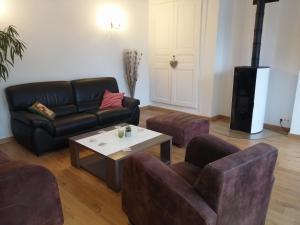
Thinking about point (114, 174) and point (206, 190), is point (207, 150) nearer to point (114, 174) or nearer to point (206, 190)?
point (206, 190)

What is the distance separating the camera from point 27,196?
1.51 m

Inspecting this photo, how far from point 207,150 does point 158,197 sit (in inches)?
24.9

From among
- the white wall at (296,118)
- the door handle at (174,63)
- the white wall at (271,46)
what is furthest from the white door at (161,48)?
the white wall at (296,118)

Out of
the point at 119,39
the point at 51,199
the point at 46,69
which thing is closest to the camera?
the point at 51,199

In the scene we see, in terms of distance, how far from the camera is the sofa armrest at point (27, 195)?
4.60 feet

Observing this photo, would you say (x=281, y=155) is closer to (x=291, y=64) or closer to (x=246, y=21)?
(x=291, y=64)


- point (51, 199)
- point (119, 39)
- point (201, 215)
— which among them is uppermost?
point (119, 39)

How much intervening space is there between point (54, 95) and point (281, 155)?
3.30 m

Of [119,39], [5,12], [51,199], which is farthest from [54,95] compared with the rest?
[51,199]

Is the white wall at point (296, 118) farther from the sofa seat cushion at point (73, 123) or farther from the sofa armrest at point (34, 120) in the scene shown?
the sofa armrest at point (34, 120)

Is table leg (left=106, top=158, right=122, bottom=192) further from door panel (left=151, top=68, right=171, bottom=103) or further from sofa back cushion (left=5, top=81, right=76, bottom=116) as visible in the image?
door panel (left=151, top=68, right=171, bottom=103)

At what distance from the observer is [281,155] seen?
313 cm

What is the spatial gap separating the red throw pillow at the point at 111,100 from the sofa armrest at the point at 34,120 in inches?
41.7

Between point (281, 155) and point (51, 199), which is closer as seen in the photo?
point (51, 199)
